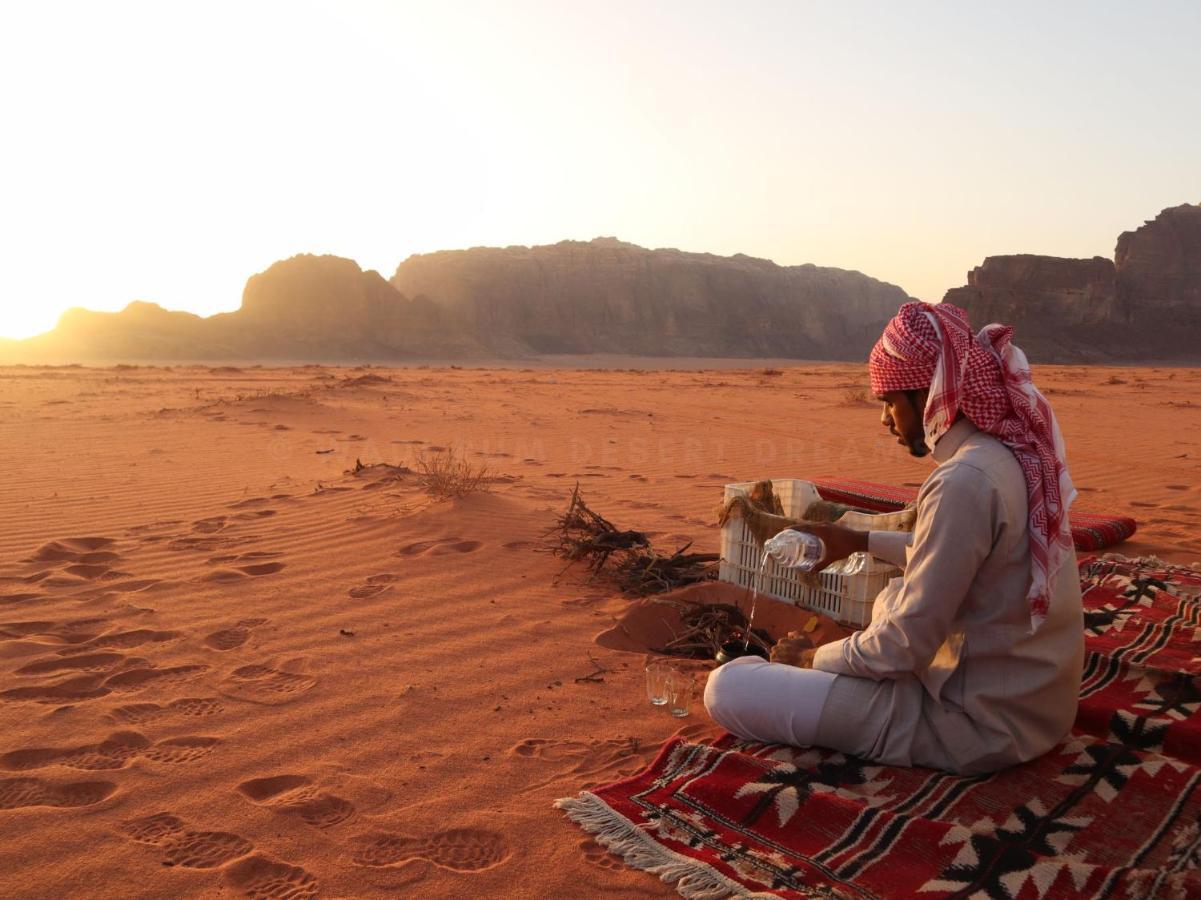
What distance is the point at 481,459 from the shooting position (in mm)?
9859

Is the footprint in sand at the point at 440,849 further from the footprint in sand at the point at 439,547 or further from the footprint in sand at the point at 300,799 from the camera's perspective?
the footprint in sand at the point at 439,547

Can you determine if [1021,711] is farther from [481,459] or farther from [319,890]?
[481,459]

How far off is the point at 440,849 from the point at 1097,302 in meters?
78.4

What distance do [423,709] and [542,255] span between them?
94.4 metres

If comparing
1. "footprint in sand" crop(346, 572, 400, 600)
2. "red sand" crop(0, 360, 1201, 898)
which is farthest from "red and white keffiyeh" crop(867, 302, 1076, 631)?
"footprint in sand" crop(346, 572, 400, 600)

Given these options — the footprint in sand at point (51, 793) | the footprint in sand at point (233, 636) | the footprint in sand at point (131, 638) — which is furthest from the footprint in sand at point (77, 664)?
the footprint in sand at point (51, 793)

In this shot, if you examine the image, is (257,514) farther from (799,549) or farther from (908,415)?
(908,415)

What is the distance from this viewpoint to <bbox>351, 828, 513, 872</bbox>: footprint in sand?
2.40 meters

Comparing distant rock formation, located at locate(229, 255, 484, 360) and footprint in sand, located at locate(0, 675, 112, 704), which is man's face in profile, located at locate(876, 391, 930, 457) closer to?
footprint in sand, located at locate(0, 675, 112, 704)

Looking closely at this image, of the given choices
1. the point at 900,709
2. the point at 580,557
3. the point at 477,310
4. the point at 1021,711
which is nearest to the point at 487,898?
the point at 900,709

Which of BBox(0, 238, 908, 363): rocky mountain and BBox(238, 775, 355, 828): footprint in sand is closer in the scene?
BBox(238, 775, 355, 828): footprint in sand

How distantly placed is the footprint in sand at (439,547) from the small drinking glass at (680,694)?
7.36 ft

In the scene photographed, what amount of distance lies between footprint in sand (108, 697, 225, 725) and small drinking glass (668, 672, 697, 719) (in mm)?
1657

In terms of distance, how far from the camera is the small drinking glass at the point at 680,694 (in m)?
3.38
